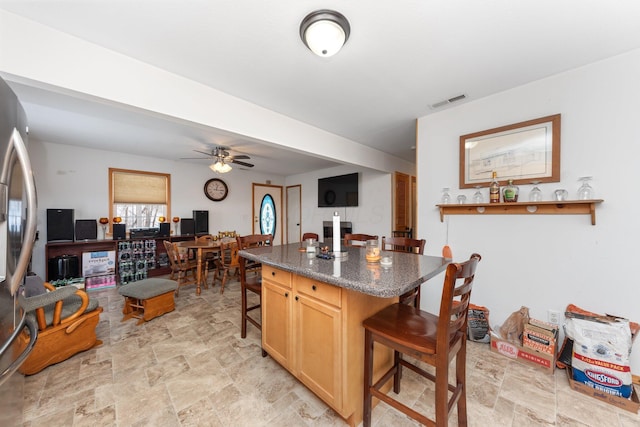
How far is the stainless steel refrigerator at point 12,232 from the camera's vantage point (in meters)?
0.86

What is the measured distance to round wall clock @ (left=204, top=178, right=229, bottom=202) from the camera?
17.8ft

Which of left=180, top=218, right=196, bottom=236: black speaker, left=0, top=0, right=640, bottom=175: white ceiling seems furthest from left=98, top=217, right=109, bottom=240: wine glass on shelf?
left=0, top=0, right=640, bottom=175: white ceiling

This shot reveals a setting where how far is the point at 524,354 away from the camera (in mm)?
1958

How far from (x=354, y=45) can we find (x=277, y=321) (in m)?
2.07

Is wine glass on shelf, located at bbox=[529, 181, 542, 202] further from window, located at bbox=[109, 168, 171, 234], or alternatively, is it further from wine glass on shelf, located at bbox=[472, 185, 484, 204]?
window, located at bbox=[109, 168, 171, 234]

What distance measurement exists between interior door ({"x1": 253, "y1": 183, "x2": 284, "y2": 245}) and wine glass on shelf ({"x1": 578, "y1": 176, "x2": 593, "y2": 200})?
580cm

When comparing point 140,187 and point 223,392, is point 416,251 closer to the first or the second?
point 223,392

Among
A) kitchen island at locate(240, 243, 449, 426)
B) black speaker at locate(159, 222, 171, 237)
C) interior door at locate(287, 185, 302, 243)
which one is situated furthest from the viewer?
interior door at locate(287, 185, 302, 243)

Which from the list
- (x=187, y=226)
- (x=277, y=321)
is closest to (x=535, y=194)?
(x=277, y=321)

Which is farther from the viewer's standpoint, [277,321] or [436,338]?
[277,321]

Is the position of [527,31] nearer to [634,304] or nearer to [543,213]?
[543,213]

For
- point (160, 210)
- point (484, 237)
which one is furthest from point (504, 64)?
point (160, 210)

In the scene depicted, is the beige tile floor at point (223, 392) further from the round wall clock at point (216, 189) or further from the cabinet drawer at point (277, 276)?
the round wall clock at point (216, 189)

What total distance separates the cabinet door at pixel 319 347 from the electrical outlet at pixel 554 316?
2.06 m
